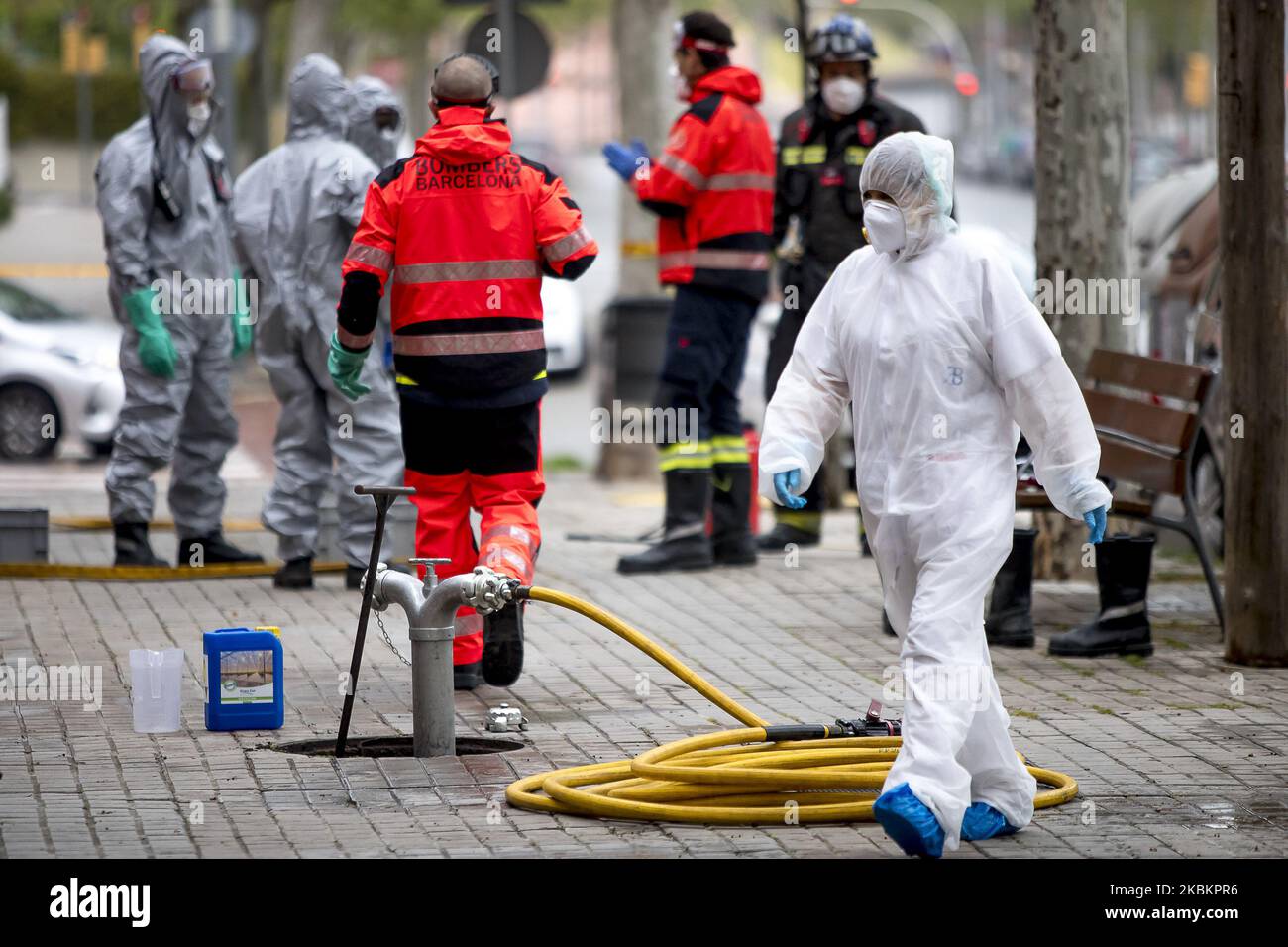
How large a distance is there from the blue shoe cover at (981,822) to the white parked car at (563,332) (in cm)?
1768

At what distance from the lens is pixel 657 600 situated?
9672 mm

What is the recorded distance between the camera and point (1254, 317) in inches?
323

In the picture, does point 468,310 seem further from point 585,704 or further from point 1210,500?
point 1210,500

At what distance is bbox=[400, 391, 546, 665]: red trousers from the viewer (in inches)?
296

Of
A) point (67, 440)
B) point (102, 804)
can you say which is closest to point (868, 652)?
point (102, 804)

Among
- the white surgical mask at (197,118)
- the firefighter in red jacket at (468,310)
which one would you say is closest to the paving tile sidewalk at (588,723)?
the firefighter in red jacket at (468,310)

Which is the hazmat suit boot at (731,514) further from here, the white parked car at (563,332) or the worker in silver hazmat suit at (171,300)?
the white parked car at (563,332)

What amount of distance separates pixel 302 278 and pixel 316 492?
932 millimetres

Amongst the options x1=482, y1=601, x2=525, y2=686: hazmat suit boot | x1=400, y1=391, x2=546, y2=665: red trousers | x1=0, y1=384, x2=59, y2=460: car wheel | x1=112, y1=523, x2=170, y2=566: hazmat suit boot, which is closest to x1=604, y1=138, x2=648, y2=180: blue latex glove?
x1=112, y1=523, x2=170, y2=566: hazmat suit boot

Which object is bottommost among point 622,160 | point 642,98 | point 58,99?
point 622,160

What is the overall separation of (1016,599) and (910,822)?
11.4 ft

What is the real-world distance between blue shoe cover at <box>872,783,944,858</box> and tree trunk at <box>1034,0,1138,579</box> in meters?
5.05

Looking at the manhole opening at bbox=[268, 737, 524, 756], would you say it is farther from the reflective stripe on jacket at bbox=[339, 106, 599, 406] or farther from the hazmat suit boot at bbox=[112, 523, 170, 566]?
the hazmat suit boot at bbox=[112, 523, 170, 566]

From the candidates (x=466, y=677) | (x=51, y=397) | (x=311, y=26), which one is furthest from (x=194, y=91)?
(x=311, y=26)
